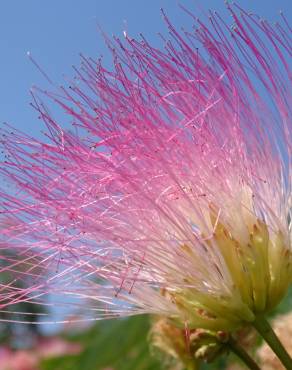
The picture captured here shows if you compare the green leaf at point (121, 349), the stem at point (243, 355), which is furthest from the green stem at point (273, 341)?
the green leaf at point (121, 349)

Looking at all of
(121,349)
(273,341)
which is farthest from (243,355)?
(121,349)

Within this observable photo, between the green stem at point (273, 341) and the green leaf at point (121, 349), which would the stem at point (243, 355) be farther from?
the green leaf at point (121, 349)

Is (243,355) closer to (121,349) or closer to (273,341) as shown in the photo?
(273,341)

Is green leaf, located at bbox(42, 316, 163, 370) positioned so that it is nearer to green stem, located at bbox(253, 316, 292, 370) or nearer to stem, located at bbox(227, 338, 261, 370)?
stem, located at bbox(227, 338, 261, 370)

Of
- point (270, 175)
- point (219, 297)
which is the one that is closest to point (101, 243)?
point (219, 297)

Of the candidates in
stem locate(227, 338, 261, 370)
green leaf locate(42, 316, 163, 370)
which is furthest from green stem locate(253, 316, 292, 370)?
green leaf locate(42, 316, 163, 370)
